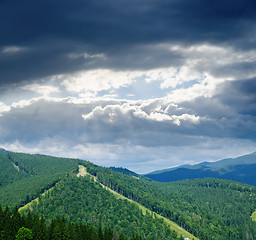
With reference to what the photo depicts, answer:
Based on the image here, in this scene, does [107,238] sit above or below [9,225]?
below

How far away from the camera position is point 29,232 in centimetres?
12638

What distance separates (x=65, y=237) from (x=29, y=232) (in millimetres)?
16298

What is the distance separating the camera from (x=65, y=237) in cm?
12938

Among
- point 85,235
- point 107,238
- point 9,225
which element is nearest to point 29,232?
point 9,225

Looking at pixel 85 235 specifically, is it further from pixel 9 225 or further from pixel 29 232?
pixel 9 225

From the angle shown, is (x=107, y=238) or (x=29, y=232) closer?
(x=29, y=232)

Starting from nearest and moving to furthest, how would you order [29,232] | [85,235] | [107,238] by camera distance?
[29,232] < [85,235] < [107,238]

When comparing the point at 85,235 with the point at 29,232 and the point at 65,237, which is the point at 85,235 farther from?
the point at 29,232

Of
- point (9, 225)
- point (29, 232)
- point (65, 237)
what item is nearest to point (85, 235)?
point (65, 237)

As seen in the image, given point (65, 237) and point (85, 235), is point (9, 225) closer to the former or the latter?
point (65, 237)

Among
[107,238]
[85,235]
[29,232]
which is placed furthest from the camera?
[107,238]

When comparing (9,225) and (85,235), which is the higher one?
(9,225)

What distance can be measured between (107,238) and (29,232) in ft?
142

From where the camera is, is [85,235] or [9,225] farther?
[85,235]
